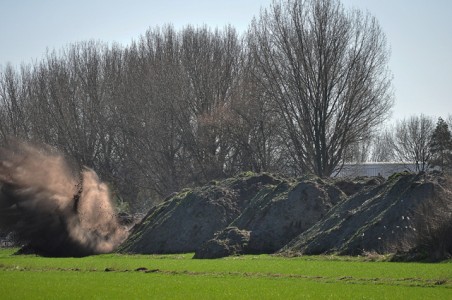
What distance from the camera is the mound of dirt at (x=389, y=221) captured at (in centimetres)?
3198

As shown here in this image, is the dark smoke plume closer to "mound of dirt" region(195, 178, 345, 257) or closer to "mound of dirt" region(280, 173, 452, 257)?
"mound of dirt" region(195, 178, 345, 257)

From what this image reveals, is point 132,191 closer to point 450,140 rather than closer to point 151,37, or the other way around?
point 151,37

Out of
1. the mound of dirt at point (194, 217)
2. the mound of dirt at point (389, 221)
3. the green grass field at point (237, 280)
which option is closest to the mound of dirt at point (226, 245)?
the mound of dirt at point (389, 221)

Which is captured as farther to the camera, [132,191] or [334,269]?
[132,191]

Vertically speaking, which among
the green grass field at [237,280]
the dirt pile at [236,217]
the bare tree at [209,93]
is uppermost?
the bare tree at [209,93]

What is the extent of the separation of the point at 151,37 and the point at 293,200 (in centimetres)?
5422

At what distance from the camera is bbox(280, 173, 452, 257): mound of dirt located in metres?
32.0

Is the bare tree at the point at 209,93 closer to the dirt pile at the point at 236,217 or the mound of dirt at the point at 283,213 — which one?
the dirt pile at the point at 236,217

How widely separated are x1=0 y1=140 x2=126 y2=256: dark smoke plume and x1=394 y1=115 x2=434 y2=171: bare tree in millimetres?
81987

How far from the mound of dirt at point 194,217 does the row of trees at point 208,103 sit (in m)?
17.2

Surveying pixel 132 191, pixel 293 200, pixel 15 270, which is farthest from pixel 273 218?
pixel 132 191

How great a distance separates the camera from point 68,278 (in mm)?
29328

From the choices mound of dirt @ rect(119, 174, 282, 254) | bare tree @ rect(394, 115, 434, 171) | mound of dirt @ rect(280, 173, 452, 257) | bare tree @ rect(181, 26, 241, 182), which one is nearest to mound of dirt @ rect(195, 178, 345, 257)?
mound of dirt @ rect(280, 173, 452, 257)

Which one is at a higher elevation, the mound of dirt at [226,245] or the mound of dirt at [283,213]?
the mound of dirt at [283,213]
